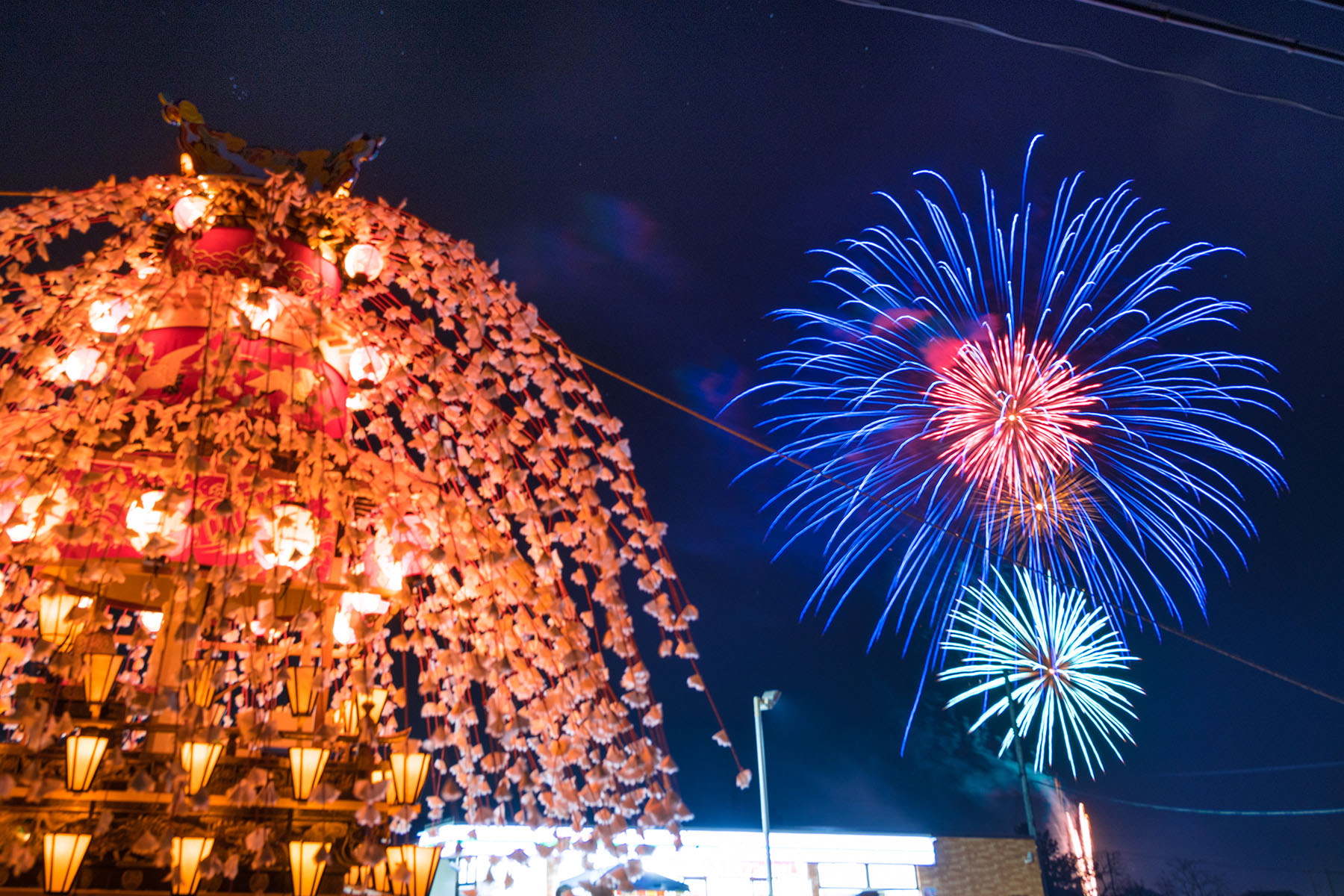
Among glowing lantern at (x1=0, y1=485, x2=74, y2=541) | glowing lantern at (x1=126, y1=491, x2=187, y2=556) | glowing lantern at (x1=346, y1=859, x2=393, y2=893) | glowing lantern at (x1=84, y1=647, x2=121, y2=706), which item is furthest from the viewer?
glowing lantern at (x1=346, y1=859, x2=393, y2=893)

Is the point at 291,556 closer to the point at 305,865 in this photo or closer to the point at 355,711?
the point at 355,711

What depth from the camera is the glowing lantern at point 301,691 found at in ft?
15.4

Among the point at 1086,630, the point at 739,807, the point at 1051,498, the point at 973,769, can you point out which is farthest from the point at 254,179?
the point at 973,769

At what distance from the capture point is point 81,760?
3869 mm

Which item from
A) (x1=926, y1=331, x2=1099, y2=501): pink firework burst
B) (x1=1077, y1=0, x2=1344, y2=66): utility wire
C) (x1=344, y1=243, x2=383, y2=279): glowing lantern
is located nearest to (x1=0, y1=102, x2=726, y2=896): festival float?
(x1=344, y1=243, x2=383, y2=279): glowing lantern

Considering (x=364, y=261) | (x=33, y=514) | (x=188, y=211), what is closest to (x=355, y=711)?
(x=33, y=514)

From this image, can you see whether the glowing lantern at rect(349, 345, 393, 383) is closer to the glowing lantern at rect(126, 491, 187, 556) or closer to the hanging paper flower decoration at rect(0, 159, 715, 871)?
the hanging paper flower decoration at rect(0, 159, 715, 871)

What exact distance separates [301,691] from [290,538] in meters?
1.46

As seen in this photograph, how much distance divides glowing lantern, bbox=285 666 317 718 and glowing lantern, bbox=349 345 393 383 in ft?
5.27

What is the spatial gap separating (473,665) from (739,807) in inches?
Answer: 983

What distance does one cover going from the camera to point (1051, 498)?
1071 cm

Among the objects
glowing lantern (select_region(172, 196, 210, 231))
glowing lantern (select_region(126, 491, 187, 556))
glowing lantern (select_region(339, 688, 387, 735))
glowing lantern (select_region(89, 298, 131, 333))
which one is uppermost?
glowing lantern (select_region(172, 196, 210, 231))

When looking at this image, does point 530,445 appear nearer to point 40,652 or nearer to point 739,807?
point 40,652

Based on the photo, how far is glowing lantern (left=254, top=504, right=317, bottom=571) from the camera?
141 inches
